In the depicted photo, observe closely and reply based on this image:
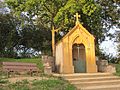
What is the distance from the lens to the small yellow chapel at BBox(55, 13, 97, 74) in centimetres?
2034

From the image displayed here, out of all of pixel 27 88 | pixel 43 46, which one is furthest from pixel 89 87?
pixel 43 46

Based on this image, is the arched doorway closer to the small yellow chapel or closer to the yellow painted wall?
the small yellow chapel

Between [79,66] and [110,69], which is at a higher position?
[79,66]

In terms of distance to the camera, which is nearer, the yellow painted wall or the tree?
the yellow painted wall

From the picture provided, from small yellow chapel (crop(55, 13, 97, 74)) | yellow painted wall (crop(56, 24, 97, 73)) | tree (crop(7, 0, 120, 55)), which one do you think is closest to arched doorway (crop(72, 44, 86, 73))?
small yellow chapel (crop(55, 13, 97, 74))

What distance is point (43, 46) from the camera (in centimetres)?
3441

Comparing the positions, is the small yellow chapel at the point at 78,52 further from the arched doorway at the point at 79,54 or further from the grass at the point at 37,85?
the grass at the point at 37,85

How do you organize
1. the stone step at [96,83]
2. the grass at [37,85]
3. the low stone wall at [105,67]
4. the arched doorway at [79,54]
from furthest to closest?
the arched doorway at [79,54] → the low stone wall at [105,67] → the stone step at [96,83] → the grass at [37,85]

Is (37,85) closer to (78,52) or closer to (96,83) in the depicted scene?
(96,83)

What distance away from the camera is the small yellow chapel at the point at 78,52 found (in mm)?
20344

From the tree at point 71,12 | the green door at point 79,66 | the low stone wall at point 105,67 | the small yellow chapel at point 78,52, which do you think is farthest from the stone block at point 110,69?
the tree at point 71,12

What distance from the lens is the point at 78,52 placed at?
21.8 m

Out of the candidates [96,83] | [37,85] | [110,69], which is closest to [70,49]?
[110,69]

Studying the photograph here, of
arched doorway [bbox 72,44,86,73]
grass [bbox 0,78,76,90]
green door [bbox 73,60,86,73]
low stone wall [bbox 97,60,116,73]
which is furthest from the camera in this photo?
arched doorway [bbox 72,44,86,73]
